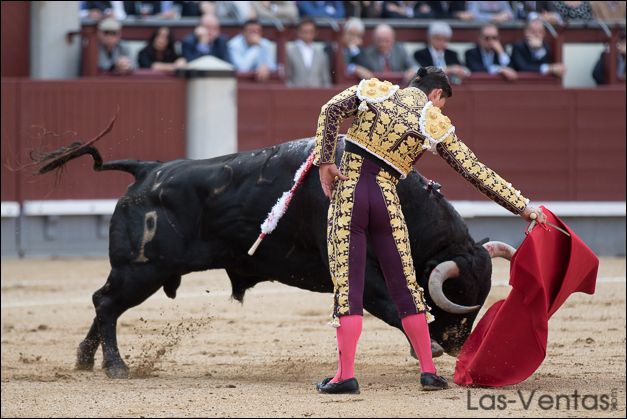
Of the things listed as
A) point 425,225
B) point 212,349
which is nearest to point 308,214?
point 425,225

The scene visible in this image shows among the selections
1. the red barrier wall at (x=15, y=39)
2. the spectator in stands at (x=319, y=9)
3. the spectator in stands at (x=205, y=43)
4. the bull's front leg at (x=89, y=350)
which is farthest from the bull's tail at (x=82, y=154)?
the red barrier wall at (x=15, y=39)

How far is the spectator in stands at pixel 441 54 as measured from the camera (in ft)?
37.7

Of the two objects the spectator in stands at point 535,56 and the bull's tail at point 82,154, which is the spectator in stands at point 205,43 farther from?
the bull's tail at point 82,154

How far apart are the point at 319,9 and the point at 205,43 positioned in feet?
3.66

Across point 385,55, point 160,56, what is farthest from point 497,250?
point 160,56

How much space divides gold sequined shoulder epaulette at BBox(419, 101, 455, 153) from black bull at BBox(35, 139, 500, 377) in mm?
759

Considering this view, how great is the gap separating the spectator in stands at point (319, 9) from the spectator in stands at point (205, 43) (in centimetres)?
78

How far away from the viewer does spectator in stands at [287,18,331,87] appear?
11531mm

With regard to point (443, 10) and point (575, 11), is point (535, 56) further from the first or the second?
point (443, 10)

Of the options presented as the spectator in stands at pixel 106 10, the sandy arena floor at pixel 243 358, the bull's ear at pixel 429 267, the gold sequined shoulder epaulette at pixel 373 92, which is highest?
the gold sequined shoulder epaulette at pixel 373 92

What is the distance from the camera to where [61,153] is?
257 inches

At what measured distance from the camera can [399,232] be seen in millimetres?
5199

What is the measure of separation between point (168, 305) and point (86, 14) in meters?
3.94

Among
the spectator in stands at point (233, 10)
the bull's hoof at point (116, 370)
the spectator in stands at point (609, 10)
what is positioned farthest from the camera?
the spectator in stands at point (609, 10)
